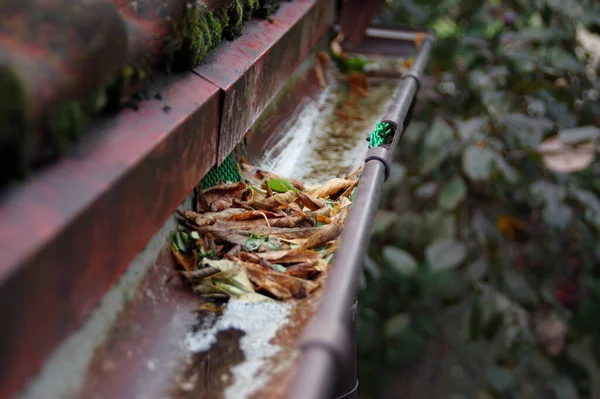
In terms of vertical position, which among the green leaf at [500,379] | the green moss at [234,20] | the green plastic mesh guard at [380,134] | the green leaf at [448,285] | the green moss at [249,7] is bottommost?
the green leaf at [500,379]

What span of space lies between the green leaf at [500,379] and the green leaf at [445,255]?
0.77 meters

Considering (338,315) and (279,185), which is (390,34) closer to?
(279,185)

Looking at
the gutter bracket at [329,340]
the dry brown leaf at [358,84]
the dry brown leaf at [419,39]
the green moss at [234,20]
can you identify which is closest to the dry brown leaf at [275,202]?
the green moss at [234,20]

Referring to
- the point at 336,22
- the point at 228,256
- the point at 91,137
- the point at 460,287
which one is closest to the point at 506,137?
the point at 460,287

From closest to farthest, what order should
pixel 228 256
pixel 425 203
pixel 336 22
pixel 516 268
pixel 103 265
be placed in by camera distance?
pixel 103 265
pixel 228 256
pixel 336 22
pixel 425 203
pixel 516 268

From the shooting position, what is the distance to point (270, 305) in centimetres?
101

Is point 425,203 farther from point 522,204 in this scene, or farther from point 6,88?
point 6,88

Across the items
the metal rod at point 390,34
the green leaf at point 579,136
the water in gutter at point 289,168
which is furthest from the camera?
the metal rod at point 390,34

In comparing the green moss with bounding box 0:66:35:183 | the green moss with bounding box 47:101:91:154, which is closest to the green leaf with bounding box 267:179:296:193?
the green moss with bounding box 47:101:91:154

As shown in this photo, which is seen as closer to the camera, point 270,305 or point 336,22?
point 270,305

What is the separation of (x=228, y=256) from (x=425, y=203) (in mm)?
2510

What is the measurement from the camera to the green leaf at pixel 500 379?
3.33 m

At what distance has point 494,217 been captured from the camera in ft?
10.9

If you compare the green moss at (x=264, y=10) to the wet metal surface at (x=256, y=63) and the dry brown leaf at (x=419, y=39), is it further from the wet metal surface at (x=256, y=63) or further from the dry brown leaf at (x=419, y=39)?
the dry brown leaf at (x=419, y=39)
